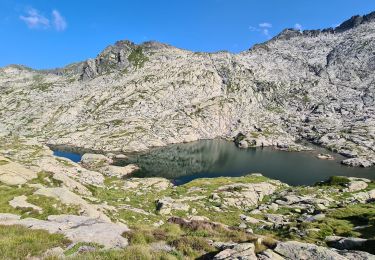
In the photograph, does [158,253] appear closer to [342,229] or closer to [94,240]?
[94,240]

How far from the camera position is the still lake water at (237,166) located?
137 m

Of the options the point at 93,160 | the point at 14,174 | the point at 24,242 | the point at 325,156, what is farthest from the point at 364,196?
the point at 325,156

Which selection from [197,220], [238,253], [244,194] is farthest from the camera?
[244,194]

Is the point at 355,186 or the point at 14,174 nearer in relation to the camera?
the point at 14,174

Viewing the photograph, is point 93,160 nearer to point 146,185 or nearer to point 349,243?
point 146,185

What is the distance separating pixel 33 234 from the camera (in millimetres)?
17297

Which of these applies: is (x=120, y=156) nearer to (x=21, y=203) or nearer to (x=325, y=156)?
(x=325, y=156)

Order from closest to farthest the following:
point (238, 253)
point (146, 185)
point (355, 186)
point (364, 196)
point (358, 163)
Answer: point (238, 253), point (364, 196), point (355, 186), point (146, 185), point (358, 163)

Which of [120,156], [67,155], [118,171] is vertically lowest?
[118,171]

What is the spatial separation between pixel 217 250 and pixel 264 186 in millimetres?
62115

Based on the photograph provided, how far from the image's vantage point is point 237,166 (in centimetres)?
15988

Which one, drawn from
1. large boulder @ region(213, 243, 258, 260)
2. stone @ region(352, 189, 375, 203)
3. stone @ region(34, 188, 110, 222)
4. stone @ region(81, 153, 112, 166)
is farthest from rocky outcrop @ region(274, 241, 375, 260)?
A: stone @ region(81, 153, 112, 166)

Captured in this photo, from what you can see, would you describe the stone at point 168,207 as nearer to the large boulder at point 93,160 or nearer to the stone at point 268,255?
the stone at point 268,255

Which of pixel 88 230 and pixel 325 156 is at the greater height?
pixel 88 230
